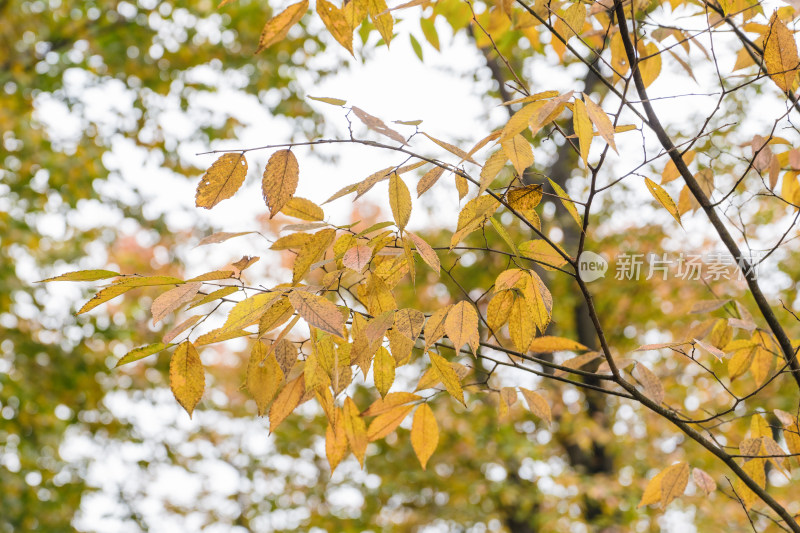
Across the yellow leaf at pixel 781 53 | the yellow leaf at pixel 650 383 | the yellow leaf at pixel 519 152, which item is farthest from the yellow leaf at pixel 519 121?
the yellow leaf at pixel 650 383

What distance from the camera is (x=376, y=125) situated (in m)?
0.58

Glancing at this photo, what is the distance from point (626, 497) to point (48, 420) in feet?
11.3

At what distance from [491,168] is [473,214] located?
10cm

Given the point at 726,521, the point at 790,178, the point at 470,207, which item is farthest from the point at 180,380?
the point at 726,521

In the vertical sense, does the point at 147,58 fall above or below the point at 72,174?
above

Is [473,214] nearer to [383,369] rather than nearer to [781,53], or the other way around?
[383,369]

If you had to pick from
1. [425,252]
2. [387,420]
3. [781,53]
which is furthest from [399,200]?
[781,53]

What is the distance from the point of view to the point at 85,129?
3.64 m

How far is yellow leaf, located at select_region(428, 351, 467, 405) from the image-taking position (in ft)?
2.14

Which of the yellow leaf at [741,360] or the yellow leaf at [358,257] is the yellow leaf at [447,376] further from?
the yellow leaf at [741,360]

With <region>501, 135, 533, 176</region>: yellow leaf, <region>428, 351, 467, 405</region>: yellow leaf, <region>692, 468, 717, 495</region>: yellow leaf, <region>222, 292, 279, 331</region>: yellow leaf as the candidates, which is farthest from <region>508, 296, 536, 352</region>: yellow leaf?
<region>692, 468, 717, 495</region>: yellow leaf

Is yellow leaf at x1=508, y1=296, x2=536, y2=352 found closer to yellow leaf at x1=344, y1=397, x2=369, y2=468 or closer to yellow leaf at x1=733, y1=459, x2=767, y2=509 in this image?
yellow leaf at x1=344, y1=397, x2=369, y2=468

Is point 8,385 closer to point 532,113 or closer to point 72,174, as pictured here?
point 72,174

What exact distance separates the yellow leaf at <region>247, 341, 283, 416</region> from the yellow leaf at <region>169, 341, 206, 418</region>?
0.18 ft
